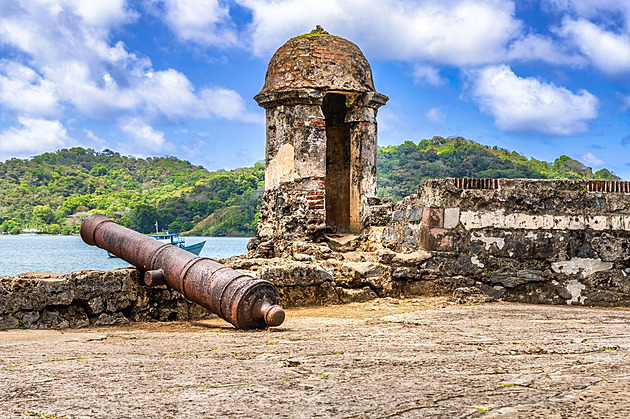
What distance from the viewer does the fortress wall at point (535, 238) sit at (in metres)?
7.79

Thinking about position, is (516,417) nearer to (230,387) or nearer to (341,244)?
(230,387)

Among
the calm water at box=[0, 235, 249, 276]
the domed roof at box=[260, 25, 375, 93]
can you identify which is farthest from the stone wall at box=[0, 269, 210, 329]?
the calm water at box=[0, 235, 249, 276]

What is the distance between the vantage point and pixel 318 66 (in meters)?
10.1

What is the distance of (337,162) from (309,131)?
6.36 feet

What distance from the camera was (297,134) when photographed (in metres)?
9.88

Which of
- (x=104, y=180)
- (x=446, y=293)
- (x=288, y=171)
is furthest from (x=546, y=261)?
(x=104, y=180)

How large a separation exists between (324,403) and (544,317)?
4.07 m

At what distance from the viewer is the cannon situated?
6012 millimetres

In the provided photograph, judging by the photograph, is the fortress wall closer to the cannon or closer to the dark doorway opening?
the cannon

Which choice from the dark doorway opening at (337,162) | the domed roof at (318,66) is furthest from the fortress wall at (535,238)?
the dark doorway opening at (337,162)

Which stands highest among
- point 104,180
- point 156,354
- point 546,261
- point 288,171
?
point 104,180

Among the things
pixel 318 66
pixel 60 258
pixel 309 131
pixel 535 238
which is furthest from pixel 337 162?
pixel 60 258

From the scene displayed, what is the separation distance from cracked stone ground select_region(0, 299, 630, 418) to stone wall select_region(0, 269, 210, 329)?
1.16ft

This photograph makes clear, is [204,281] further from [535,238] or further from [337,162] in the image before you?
[337,162]
